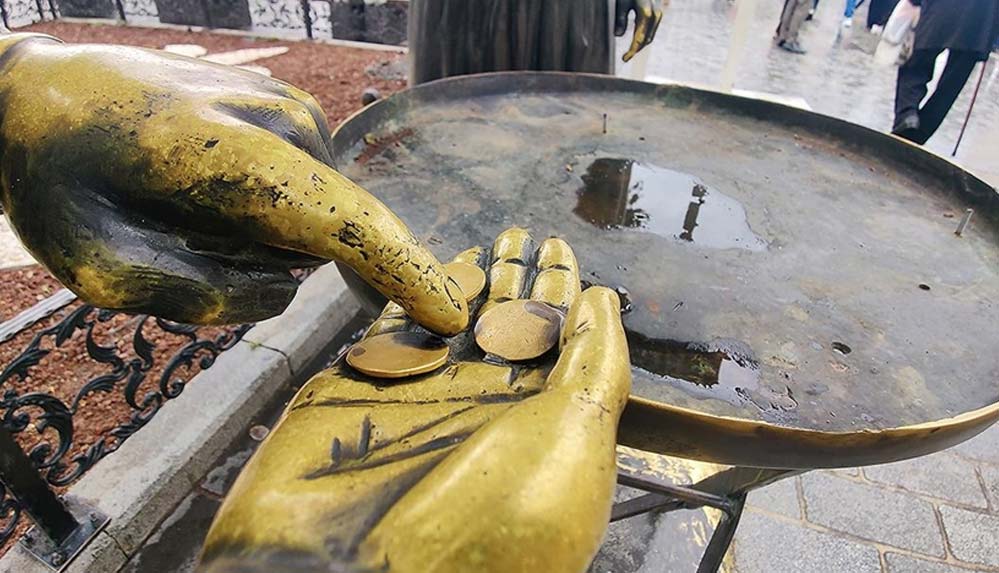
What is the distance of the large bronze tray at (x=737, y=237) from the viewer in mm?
1121

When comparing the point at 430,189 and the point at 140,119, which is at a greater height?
the point at 140,119

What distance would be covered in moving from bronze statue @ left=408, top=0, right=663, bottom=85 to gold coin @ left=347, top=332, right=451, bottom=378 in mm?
2121

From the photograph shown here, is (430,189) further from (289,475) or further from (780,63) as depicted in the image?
(780,63)

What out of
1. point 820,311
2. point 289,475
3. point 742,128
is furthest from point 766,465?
point 742,128

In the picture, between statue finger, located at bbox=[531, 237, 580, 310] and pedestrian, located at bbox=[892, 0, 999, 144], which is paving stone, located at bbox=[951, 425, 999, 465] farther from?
pedestrian, located at bbox=[892, 0, 999, 144]

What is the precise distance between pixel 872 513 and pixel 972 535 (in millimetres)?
353

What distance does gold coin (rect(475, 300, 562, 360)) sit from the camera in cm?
100

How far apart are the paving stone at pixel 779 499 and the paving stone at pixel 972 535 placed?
0.55 meters

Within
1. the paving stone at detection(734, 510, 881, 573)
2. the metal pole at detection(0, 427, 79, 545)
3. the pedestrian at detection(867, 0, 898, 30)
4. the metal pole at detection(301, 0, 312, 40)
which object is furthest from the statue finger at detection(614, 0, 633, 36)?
the pedestrian at detection(867, 0, 898, 30)

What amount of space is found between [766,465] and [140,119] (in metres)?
1.10

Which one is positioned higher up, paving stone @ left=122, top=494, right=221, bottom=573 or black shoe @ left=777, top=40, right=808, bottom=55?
black shoe @ left=777, top=40, right=808, bottom=55

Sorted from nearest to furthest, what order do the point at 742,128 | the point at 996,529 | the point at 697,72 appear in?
the point at 742,128
the point at 996,529
the point at 697,72

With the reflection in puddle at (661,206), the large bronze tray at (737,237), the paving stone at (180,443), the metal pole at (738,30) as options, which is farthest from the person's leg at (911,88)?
the paving stone at (180,443)

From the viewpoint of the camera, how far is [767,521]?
254 cm
